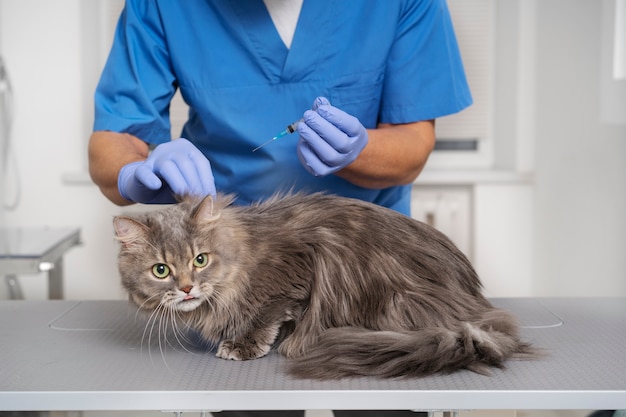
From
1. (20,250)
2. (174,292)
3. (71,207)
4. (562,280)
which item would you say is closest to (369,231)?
(174,292)

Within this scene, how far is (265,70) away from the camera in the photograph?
59.8 inches

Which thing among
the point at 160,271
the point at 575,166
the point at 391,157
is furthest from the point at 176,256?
the point at 575,166

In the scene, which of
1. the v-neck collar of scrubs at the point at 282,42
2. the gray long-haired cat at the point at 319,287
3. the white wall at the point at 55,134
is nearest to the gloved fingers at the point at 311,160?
the gray long-haired cat at the point at 319,287

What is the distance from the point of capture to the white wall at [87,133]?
8.23 feet

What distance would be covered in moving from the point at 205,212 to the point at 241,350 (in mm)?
212

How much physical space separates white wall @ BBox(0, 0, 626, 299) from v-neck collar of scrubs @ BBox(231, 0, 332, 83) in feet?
4.18

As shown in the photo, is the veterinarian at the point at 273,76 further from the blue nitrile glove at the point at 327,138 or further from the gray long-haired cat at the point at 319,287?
the gray long-haired cat at the point at 319,287

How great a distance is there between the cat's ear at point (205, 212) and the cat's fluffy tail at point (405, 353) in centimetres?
24

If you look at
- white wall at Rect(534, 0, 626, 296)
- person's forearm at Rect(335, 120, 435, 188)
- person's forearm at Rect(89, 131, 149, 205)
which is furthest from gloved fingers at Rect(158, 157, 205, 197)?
white wall at Rect(534, 0, 626, 296)

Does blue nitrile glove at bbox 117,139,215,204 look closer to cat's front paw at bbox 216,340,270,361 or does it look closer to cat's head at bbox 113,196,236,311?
cat's head at bbox 113,196,236,311

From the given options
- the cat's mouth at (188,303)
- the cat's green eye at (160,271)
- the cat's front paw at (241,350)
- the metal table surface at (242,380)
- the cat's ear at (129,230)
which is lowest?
the metal table surface at (242,380)

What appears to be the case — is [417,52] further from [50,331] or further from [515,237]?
[515,237]

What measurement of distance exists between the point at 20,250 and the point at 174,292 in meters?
1.21

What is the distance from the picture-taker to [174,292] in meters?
1.05
